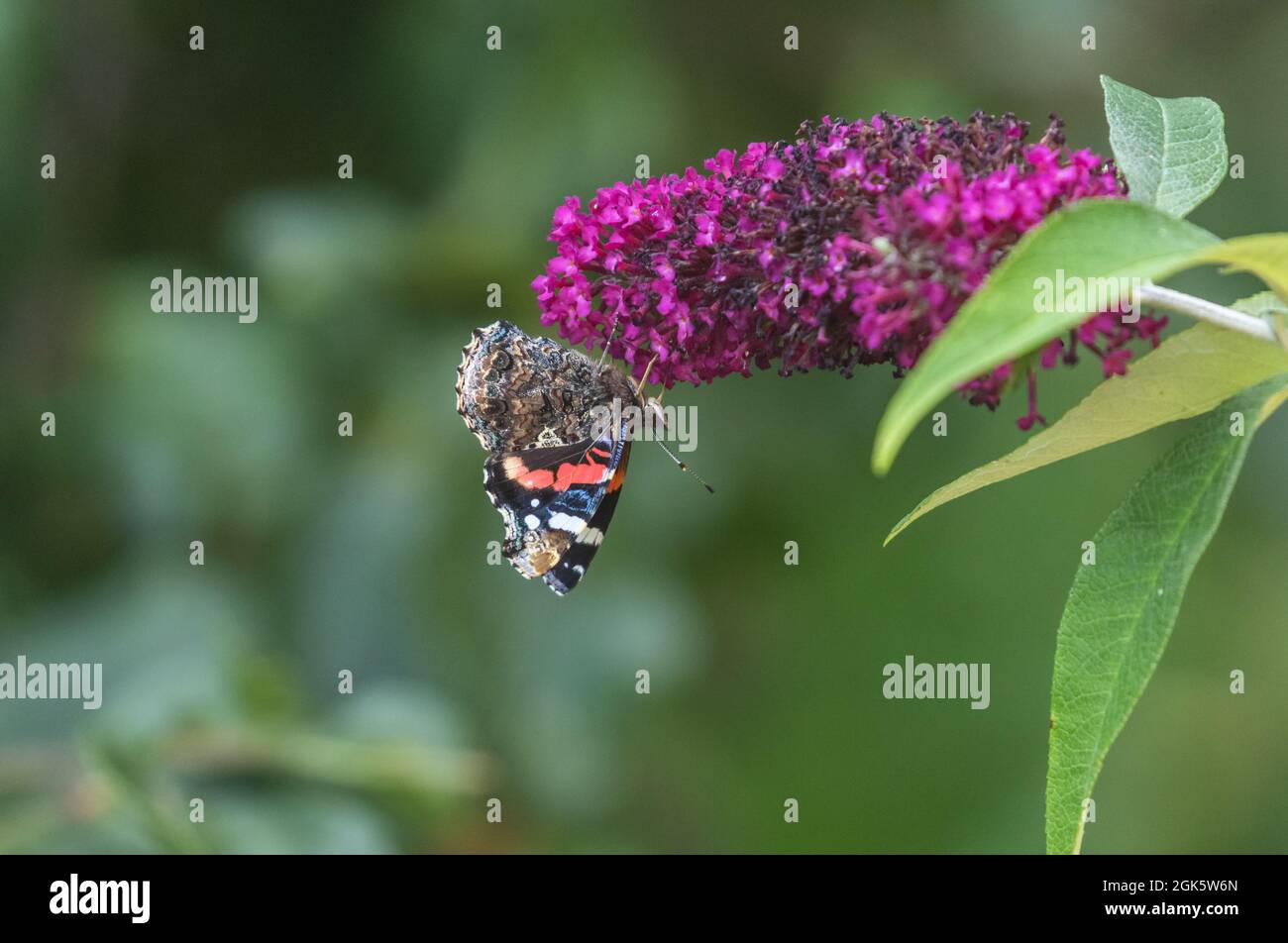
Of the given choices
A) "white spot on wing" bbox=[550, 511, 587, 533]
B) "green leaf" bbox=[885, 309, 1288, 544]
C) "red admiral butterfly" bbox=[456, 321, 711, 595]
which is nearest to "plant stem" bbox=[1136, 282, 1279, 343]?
"green leaf" bbox=[885, 309, 1288, 544]

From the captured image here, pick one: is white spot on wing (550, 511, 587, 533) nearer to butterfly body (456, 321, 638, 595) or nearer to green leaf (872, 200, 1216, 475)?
butterfly body (456, 321, 638, 595)

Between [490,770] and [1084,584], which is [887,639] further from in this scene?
[1084,584]

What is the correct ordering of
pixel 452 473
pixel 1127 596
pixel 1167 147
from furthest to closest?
1. pixel 452 473
2. pixel 1167 147
3. pixel 1127 596

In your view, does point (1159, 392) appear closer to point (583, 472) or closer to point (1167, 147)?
point (1167, 147)

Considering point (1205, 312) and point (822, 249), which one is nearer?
point (1205, 312)

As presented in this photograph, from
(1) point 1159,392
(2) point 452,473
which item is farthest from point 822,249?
(2) point 452,473

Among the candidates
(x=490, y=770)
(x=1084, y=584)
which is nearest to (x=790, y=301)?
(x=1084, y=584)
